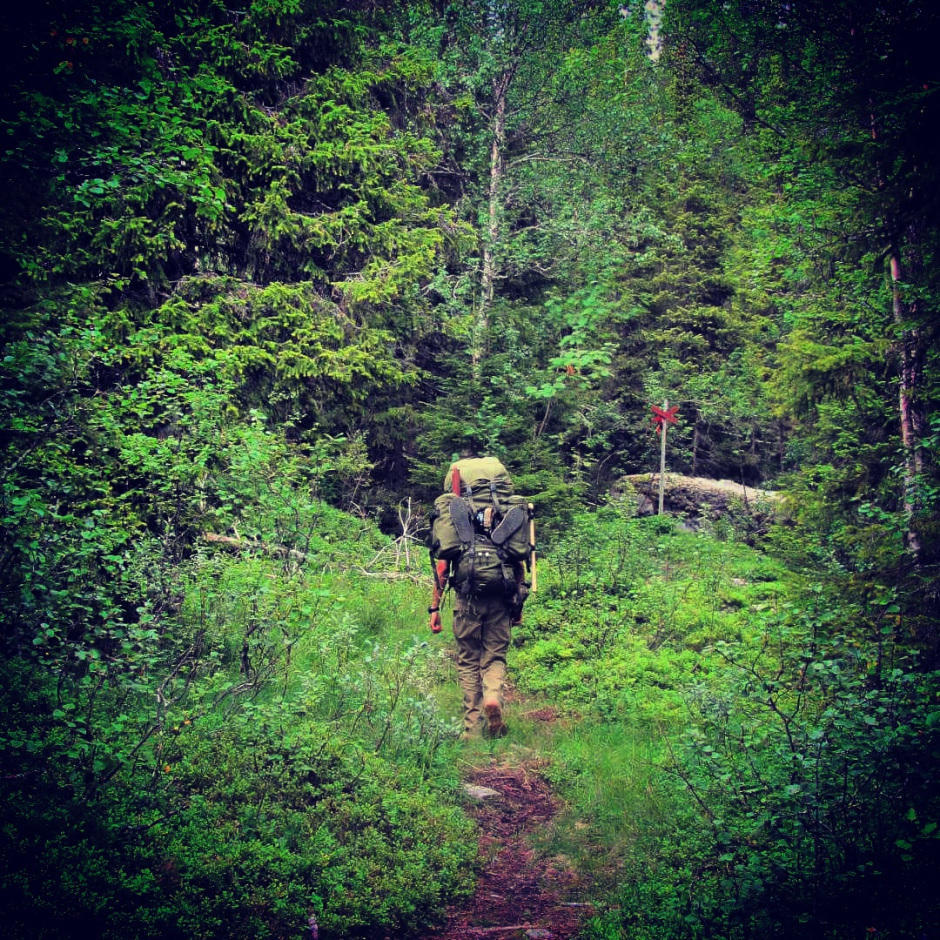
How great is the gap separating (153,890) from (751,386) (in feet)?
73.6

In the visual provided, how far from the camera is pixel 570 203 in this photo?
1786cm

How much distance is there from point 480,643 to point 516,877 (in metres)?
2.70

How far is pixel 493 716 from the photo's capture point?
6676mm

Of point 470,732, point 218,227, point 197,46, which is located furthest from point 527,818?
point 197,46

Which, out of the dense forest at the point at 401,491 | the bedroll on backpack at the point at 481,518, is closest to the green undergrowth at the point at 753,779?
the dense forest at the point at 401,491

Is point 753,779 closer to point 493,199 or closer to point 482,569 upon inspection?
point 482,569

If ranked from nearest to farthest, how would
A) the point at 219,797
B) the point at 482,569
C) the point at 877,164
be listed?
the point at 219,797
the point at 482,569
the point at 877,164

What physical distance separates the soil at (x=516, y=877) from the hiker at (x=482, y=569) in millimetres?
908

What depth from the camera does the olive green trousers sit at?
7074mm

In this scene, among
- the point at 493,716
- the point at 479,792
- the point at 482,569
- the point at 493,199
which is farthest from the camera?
the point at 493,199

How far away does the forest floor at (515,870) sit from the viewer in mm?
4109

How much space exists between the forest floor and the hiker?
74 cm

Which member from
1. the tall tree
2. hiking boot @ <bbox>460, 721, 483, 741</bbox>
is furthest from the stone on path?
the tall tree

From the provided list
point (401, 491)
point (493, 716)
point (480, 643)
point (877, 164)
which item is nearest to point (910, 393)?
point (877, 164)
